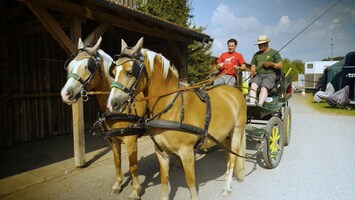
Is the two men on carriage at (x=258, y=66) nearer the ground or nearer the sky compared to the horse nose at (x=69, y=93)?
nearer the sky

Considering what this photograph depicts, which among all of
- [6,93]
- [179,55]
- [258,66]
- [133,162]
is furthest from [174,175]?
[6,93]

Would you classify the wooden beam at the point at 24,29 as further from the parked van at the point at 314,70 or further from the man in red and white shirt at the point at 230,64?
the parked van at the point at 314,70

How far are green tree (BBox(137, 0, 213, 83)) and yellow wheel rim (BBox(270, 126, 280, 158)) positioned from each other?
4.66 metres

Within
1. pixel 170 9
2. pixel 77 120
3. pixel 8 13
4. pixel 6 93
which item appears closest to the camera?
pixel 77 120

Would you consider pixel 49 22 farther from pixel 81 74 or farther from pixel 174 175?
pixel 174 175

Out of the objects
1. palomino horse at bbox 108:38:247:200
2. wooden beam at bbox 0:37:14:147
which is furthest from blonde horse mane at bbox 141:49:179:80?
wooden beam at bbox 0:37:14:147

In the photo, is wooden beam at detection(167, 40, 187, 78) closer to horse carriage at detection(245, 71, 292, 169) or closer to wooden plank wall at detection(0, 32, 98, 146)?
wooden plank wall at detection(0, 32, 98, 146)

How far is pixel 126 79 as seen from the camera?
2.50 meters

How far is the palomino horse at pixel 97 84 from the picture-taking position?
10.6 feet

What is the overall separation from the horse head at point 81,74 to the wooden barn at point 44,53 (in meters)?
1.25

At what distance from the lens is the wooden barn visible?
480 cm

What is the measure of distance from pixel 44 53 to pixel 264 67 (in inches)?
246

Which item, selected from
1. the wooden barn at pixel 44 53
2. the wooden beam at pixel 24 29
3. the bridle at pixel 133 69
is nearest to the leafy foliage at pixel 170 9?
the wooden barn at pixel 44 53

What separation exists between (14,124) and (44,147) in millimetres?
1120
